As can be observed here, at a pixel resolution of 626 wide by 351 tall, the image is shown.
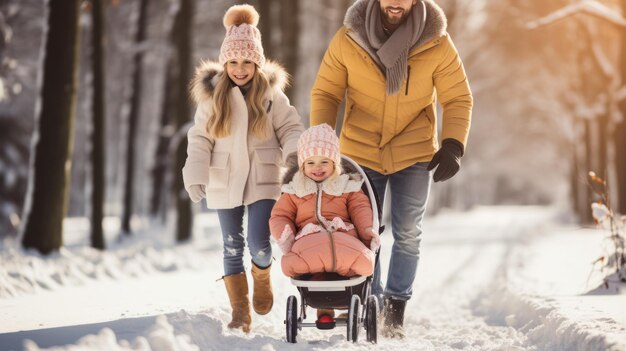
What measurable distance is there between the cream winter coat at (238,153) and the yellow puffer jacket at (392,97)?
0.41 meters

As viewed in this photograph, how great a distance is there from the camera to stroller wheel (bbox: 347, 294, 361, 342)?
502cm

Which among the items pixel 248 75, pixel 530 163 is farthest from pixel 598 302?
pixel 530 163

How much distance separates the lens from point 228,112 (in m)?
5.57

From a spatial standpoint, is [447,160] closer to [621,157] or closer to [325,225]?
[325,225]

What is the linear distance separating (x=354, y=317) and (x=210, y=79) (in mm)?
2065

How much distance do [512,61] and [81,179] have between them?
17835 mm

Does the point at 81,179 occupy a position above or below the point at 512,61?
below

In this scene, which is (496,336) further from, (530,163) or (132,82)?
(530,163)

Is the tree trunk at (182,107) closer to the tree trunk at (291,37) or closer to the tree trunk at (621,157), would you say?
the tree trunk at (291,37)

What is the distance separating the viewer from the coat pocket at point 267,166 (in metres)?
5.65

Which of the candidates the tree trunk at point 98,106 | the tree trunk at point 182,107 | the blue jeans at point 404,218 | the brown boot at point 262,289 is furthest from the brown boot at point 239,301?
the tree trunk at point 182,107

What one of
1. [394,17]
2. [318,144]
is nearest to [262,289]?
[318,144]

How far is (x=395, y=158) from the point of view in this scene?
5.85m

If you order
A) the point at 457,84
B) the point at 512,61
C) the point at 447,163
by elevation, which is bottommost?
the point at 447,163
